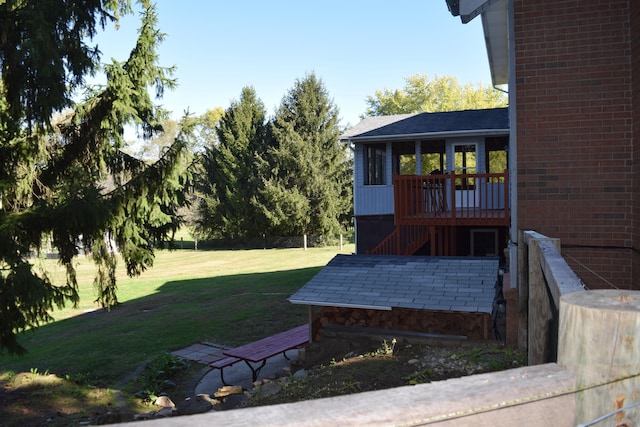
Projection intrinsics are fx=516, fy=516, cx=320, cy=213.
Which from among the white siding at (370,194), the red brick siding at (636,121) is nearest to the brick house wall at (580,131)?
the red brick siding at (636,121)

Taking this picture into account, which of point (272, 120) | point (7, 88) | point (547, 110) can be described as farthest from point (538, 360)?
point (272, 120)

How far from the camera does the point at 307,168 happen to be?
3844 centimetres

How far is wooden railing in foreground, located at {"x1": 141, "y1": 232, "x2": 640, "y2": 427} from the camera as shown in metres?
1.11

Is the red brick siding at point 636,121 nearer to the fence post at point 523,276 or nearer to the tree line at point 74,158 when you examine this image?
the fence post at point 523,276

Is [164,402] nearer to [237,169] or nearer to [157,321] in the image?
[157,321]

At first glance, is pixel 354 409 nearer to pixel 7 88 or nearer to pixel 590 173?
pixel 590 173

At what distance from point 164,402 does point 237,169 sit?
32916 mm

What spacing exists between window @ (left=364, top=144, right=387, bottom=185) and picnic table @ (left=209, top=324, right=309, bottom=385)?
23.0ft

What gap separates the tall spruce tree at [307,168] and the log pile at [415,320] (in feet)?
94.6

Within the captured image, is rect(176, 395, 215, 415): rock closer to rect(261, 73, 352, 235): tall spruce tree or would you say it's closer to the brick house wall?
the brick house wall

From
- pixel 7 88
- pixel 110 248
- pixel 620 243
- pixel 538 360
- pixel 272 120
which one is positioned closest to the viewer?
pixel 538 360

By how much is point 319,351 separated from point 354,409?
27.7ft

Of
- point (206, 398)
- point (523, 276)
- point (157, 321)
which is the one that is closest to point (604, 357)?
point (523, 276)

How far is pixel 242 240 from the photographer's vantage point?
41.9 m
